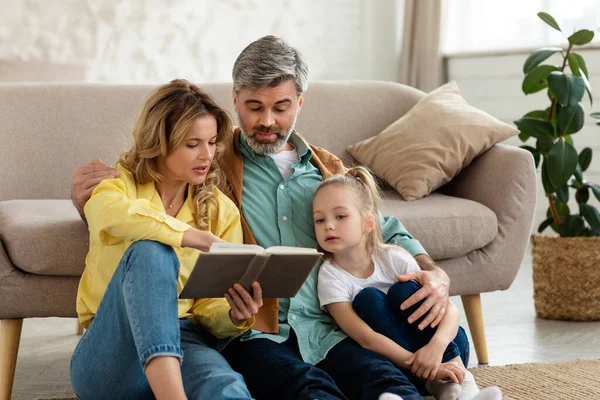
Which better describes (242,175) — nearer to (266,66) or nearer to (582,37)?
(266,66)

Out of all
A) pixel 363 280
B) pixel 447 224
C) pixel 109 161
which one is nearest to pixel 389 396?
pixel 363 280

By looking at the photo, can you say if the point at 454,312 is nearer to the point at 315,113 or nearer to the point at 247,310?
the point at 247,310

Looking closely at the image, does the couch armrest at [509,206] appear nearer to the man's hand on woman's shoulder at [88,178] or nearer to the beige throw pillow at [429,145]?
the beige throw pillow at [429,145]

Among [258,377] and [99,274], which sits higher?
[99,274]

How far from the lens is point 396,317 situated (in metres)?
2.08

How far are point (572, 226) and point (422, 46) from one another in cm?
246

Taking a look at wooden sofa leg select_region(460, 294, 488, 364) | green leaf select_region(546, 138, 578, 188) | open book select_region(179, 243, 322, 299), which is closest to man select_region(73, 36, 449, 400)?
open book select_region(179, 243, 322, 299)

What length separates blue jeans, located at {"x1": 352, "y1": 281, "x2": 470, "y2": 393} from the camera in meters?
2.06

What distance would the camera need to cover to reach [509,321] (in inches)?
131

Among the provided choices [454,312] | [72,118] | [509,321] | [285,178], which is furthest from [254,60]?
[509,321]

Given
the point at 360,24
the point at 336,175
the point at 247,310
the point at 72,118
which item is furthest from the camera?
the point at 360,24

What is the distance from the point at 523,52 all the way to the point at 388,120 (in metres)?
2.14

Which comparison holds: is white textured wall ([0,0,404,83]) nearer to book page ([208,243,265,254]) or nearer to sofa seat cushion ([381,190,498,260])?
sofa seat cushion ([381,190,498,260])

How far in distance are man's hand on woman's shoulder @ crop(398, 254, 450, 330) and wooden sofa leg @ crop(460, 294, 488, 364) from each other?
0.64 meters
